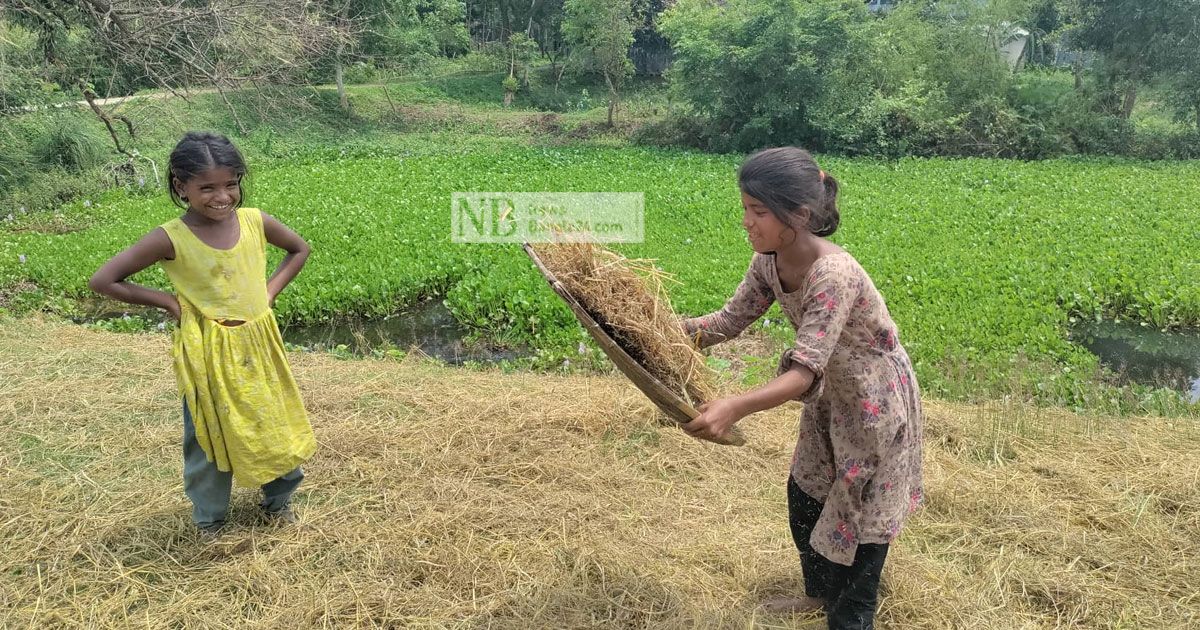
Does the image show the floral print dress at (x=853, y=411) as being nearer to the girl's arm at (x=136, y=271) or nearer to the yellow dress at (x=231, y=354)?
the yellow dress at (x=231, y=354)

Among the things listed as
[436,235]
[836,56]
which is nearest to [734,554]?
[436,235]

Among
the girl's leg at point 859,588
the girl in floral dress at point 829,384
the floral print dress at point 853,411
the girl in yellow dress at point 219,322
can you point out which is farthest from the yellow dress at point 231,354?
the girl's leg at point 859,588

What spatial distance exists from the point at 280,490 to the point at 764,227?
216cm

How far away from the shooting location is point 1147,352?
20.5 feet

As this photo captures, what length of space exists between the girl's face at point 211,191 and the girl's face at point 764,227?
5.75ft

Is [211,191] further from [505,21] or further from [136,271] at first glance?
[505,21]

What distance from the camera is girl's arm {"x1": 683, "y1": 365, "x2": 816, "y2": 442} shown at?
1.95 metres

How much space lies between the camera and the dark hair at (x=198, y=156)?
2531 mm

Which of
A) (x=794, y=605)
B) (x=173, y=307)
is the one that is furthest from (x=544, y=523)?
(x=173, y=307)

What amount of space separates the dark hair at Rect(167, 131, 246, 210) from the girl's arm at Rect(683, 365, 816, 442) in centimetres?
180

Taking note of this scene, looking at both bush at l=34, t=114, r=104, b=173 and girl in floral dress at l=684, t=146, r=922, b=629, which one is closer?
girl in floral dress at l=684, t=146, r=922, b=629

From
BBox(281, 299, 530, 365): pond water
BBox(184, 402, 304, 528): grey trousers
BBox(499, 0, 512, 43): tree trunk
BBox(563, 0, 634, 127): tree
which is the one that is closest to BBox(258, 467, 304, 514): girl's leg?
BBox(184, 402, 304, 528): grey trousers

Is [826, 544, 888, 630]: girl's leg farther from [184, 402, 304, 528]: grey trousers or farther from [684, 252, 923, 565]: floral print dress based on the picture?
[184, 402, 304, 528]: grey trousers

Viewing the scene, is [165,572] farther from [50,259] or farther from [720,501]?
[50,259]
